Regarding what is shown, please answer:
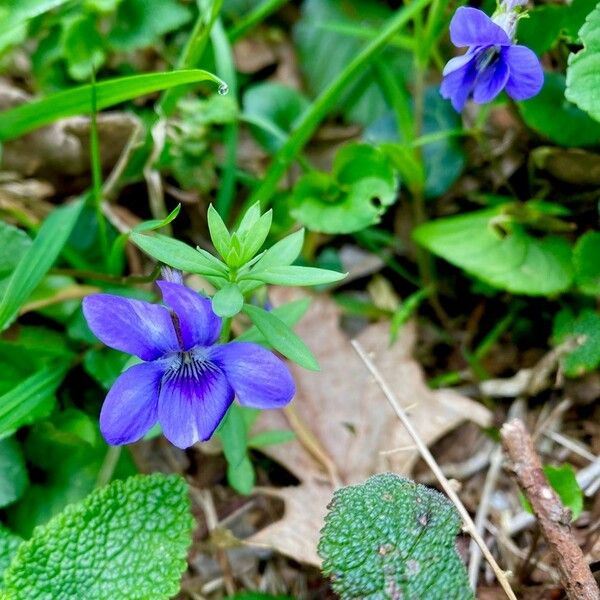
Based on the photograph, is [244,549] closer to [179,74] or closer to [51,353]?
[51,353]

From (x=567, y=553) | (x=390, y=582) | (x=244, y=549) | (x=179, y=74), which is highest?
(x=179, y=74)

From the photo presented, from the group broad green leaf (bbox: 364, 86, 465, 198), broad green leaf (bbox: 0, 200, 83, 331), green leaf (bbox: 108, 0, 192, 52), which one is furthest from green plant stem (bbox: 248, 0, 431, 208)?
green leaf (bbox: 108, 0, 192, 52)

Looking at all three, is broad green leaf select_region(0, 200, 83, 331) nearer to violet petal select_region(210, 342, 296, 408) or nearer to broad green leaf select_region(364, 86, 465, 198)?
violet petal select_region(210, 342, 296, 408)

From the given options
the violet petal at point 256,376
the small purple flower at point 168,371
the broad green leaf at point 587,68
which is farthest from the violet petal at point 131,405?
the broad green leaf at point 587,68

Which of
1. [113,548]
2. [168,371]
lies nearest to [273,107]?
[168,371]

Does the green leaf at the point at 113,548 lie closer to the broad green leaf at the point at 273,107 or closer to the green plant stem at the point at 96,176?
the green plant stem at the point at 96,176

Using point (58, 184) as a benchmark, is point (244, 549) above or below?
below

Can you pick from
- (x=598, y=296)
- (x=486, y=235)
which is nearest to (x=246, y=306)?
(x=486, y=235)
